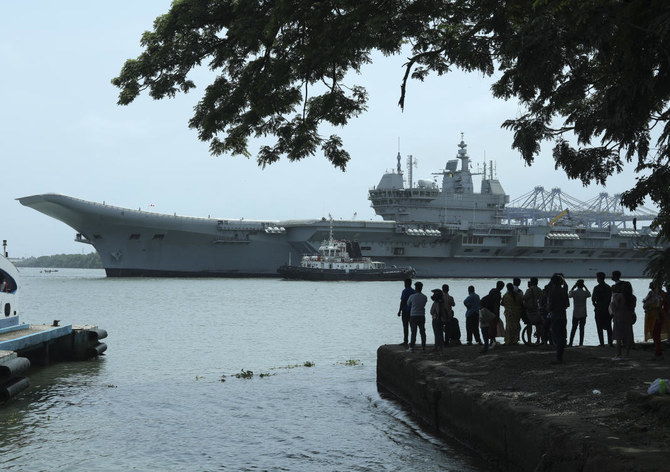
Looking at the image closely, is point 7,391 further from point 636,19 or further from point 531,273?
point 531,273

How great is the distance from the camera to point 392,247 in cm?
7338

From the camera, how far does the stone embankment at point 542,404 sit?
6609 millimetres

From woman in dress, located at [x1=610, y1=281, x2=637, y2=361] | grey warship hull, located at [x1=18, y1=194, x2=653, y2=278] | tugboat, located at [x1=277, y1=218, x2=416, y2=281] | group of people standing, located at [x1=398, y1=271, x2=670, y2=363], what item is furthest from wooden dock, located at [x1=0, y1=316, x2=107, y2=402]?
tugboat, located at [x1=277, y1=218, x2=416, y2=281]

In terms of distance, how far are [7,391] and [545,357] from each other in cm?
873

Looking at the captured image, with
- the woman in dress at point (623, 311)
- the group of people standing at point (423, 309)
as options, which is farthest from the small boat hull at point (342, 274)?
the woman in dress at point (623, 311)

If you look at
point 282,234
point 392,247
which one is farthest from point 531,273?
point 282,234

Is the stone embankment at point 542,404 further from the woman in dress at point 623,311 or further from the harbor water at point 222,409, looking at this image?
the harbor water at point 222,409

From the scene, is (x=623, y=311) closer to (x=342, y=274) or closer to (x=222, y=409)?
(x=222, y=409)

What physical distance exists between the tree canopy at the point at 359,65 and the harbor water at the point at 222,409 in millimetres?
4017

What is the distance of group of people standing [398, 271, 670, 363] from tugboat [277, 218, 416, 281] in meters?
51.6

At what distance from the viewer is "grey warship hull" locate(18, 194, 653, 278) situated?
209ft

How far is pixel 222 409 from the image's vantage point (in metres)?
12.8

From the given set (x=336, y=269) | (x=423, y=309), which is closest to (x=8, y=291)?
(x=423, y=309)

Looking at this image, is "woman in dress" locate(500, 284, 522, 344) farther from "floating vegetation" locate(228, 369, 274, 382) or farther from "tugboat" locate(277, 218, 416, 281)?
"tugboat" locate(277, 218, 416, 281)
